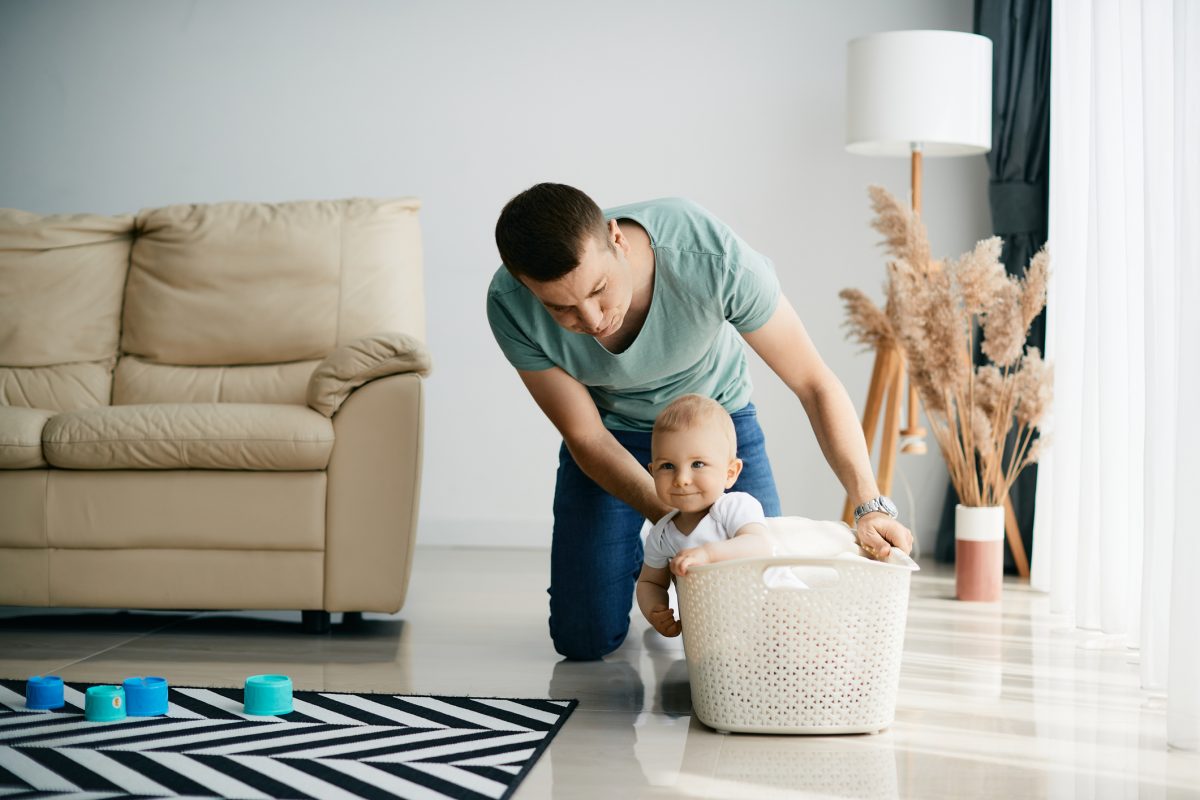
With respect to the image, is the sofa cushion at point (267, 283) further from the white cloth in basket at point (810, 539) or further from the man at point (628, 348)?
the white cloth in basket at point (810, 539)

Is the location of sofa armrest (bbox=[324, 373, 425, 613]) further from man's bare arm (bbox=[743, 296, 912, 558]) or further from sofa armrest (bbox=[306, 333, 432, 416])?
man's bare arm (bbox=[743, 296, 912, 558])

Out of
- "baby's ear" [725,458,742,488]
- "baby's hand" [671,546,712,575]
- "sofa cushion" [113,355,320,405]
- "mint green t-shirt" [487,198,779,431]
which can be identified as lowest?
"baby's hand" [671,546,712,575]

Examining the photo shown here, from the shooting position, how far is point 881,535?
1.87m

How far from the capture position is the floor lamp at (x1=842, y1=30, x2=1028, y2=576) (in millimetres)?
3467

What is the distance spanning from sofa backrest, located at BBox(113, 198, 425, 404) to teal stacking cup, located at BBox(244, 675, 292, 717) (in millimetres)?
1487

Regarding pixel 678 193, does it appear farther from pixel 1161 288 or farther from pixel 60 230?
pixel 1161 288

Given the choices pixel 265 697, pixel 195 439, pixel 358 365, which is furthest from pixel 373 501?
pixel 265 697

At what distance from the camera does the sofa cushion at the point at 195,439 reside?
263cm

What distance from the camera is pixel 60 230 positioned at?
3553 mm

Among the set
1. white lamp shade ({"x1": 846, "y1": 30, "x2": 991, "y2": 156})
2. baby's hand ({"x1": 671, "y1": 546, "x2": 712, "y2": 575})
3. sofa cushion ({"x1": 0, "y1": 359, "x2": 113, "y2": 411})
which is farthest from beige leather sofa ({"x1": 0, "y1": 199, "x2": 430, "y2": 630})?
white lamp shade ({"x1": 846, "y1": 30, "x2": 991, "y2": 156})

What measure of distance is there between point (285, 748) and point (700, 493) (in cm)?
74

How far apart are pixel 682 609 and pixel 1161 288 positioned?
1.02 m

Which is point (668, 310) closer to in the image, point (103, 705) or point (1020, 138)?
point (103, 705)

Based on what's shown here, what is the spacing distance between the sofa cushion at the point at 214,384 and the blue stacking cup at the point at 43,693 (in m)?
1.40
